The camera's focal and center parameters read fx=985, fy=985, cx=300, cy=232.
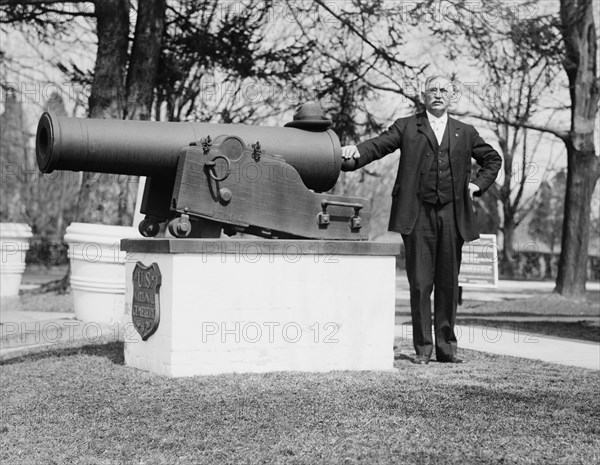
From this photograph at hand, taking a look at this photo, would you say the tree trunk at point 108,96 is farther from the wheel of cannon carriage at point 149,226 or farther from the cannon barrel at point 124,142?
the cannon barrel at point 124,142

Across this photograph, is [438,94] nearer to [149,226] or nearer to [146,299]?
[149,226]

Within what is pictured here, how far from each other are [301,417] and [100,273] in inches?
257

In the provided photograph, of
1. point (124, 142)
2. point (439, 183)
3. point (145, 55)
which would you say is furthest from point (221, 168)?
point (145, 55)

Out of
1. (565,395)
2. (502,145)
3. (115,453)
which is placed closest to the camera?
(115,453)

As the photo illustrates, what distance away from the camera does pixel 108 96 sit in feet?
52.7

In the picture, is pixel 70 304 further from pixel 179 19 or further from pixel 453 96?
pixel 453 96

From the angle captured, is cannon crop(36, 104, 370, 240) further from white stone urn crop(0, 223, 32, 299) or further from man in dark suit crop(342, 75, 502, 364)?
white stone urn crop(0, 223, 32, 299)

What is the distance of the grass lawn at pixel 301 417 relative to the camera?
182 inches

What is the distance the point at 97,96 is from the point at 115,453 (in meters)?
12.0

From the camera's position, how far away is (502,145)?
38.4 m

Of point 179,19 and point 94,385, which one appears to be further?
point 179,19

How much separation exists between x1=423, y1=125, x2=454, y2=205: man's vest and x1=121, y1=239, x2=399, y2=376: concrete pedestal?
52cm

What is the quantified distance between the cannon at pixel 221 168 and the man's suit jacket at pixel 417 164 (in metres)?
0.30

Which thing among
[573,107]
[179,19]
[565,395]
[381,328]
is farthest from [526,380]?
[573,107]
